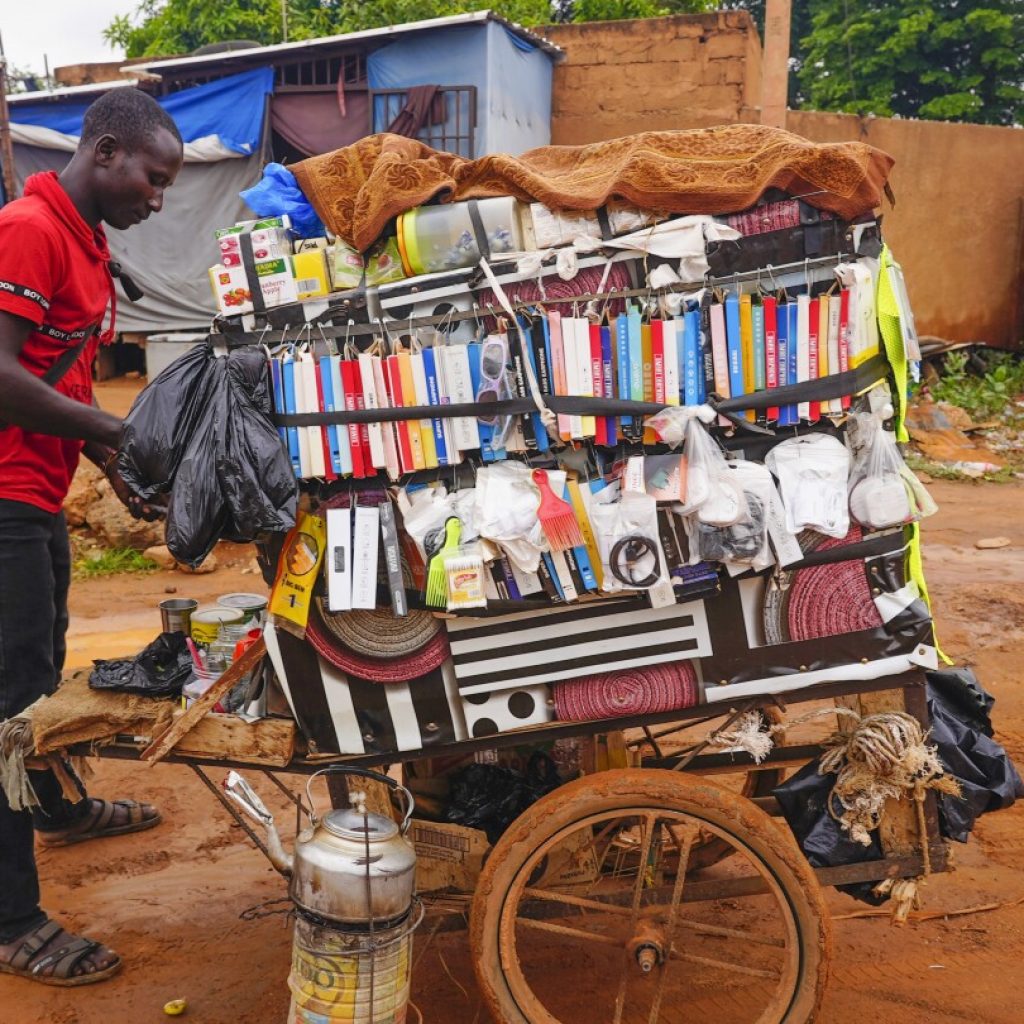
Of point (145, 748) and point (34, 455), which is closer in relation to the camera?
point (145, 748)

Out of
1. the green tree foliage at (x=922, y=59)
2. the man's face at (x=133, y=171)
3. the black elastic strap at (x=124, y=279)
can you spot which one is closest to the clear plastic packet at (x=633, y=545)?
the man's face at (x=133, y=171)

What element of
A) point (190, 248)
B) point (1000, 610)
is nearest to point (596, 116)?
point (190, 248)

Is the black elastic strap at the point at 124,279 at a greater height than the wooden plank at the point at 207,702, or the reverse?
the black elastic strap at the point at 124,279

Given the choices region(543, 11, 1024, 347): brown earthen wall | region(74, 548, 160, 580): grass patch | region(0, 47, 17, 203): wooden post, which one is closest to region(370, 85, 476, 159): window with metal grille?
region(543, 11, 1024, 347): brown earthen wall

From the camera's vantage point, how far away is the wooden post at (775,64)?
9.02 meters

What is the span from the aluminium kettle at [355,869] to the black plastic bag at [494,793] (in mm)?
438

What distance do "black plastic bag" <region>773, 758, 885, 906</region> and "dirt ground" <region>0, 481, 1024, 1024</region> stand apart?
19.0 inches

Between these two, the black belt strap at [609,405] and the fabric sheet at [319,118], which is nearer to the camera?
the black belt strap at [609,405]

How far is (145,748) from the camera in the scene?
254cm

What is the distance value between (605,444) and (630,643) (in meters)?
0.45

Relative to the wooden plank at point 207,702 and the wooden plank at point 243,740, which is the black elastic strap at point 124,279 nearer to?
the wooden plank at point 207,702

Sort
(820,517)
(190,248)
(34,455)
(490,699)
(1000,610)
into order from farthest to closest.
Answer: (190,248)
(1000,610)
(34,455)
(490,699)
(820,517)

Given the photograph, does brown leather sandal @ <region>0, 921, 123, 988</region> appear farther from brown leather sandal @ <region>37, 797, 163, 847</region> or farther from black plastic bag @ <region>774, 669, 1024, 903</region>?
black plastic bag @ <region>774, 669, 1024, 903</region>

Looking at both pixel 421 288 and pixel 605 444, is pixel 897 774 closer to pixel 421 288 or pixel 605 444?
pixel 605 444
